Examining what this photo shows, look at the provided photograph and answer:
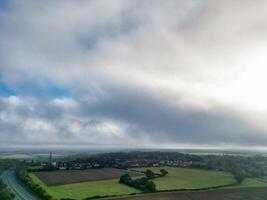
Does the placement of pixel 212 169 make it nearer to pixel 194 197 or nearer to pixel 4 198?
pixel 194 197

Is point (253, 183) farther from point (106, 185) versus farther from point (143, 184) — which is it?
point (106, 185)

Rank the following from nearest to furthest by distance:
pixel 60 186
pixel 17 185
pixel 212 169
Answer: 1. pixel 60 186
2. pixel 17 185
3. pixel 212 169

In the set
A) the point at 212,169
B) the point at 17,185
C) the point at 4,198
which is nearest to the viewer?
the point at 4,198

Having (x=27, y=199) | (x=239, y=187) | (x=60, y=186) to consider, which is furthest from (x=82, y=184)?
(x=239, y=187)

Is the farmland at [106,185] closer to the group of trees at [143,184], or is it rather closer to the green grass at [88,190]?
the green grass at [88,190]

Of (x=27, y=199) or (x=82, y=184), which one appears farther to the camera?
(x=82, y=184)

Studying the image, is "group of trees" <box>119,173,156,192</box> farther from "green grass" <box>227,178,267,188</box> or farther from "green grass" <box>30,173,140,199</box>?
"green grass" <box>227,178,267,188</box>
